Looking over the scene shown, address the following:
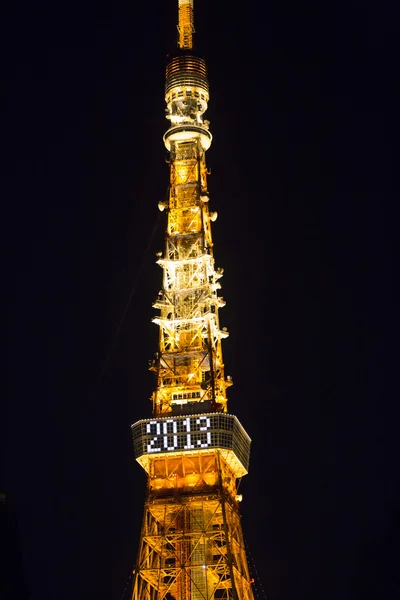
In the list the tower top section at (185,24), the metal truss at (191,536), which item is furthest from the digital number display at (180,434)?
the tower top section at (185,24)

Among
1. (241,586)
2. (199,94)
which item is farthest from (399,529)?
(199,94)

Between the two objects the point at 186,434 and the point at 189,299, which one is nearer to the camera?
the point at 186,434

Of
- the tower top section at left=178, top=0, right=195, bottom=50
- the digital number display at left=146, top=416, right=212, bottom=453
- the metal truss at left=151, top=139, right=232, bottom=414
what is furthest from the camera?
the tower top section at left=178, top=0, right=195, bottom=50

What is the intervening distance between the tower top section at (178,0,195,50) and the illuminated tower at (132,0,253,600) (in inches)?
874

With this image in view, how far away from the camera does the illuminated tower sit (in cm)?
8581

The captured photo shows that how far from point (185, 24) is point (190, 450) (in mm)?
51064

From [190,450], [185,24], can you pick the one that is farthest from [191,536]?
[185,24]

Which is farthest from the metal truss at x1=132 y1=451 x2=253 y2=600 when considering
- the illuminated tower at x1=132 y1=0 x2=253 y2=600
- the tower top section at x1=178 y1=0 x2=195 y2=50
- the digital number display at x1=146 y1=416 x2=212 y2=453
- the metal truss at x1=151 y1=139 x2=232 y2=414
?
the tower top section at x1=178 y1=0 x2=195 y2=50

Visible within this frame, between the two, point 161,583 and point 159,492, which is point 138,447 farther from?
point 161,583

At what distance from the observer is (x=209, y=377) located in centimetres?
9744

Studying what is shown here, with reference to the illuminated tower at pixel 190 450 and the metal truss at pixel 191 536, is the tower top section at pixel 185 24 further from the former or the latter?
the metal truss at pixel 191 536

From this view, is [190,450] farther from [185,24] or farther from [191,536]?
[185,24]

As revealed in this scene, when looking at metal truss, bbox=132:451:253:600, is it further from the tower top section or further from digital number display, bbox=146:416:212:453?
the tower top section

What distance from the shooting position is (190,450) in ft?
288
